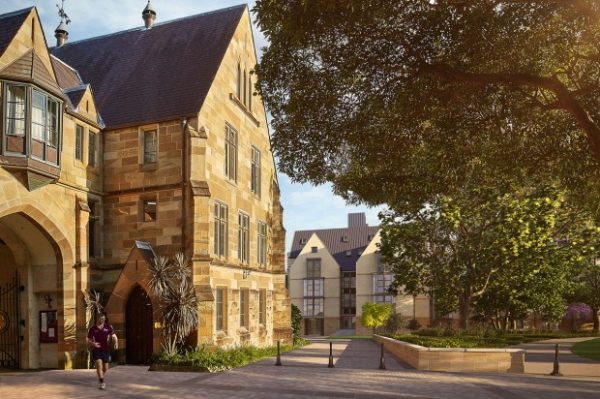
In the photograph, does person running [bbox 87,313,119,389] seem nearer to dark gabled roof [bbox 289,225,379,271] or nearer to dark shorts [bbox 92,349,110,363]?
dark shorts [bbox 92,349,110,363]

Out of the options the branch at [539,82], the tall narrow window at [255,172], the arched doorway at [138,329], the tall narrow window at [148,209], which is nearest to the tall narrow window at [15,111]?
the tall narrow window at [148,209]

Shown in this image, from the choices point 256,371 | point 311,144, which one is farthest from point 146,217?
point 311,144

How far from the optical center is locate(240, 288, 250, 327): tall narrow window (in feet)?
83.5

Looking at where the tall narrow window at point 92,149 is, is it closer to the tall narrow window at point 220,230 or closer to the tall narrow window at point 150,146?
the tall narrow window at point 150,146

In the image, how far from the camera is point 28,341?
20047 mm

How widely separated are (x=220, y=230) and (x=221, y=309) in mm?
2996

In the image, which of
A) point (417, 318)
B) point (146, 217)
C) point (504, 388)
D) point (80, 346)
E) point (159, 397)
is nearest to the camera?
point (159, 397)

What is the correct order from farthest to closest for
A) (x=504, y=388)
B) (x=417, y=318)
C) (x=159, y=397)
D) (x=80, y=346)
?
(x=417, y=318), (x=80, y=346), (x=504, y=388), (x=159, y=397)

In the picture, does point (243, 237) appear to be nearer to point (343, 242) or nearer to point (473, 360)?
point (473, 360)

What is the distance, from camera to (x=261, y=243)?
28.6 metres

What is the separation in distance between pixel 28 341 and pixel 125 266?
4.11 meters

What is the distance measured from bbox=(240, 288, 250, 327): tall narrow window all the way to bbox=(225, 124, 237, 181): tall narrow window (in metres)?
4.93

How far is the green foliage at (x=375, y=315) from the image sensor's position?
6303cm

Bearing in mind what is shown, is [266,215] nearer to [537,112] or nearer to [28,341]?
[28,341]
